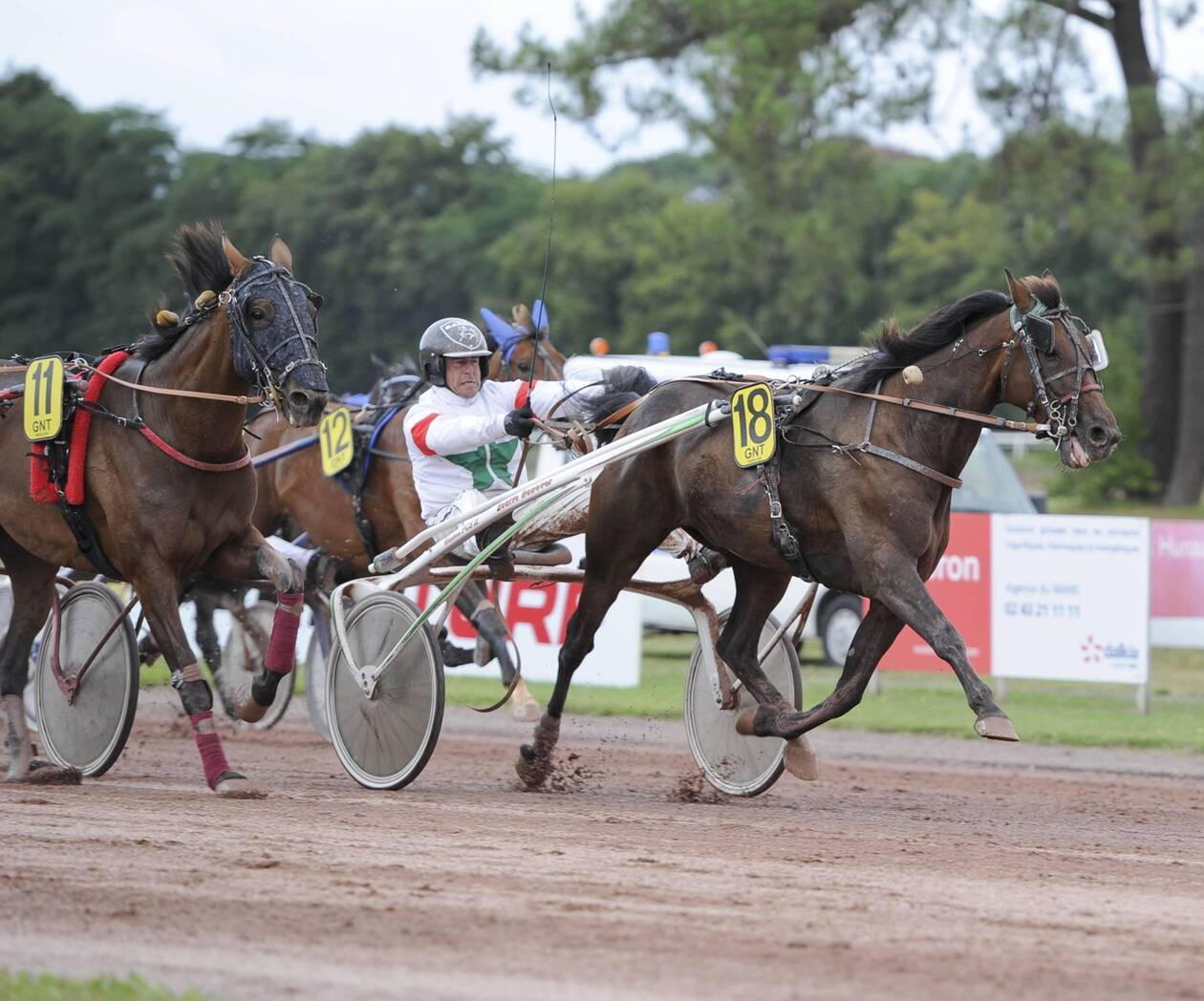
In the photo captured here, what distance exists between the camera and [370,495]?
32.5 feet

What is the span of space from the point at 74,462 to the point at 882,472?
3.24 m

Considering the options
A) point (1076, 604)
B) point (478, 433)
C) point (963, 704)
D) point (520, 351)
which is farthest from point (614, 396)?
point (963, 704)

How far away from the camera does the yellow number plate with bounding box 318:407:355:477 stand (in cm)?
967

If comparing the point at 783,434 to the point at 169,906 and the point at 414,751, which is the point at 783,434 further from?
the point at 169,906

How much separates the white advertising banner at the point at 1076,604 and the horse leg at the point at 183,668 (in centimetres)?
677

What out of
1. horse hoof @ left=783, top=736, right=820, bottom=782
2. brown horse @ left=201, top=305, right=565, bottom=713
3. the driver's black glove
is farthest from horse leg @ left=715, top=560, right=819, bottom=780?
brown horse @ left=201, top=305, right=565, bottom=713

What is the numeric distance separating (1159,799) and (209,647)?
491 centimetres

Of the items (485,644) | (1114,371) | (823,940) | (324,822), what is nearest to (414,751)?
(324,822)

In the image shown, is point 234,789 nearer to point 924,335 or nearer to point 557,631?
point 924,335

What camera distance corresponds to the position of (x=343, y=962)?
405 centimetres

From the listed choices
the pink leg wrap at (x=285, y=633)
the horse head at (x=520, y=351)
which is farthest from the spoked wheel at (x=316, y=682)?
the pink leg wrap at (x=285, y=633)

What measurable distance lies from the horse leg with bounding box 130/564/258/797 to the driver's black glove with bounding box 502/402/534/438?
1483 millimetres

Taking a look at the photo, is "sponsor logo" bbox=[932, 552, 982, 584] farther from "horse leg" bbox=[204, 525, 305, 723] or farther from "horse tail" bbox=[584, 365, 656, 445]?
"horse leg" bbox=[204, 525, 305, 723]

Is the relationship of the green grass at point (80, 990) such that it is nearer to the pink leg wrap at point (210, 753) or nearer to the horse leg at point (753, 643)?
the pink leg wrap at point (210, 753)
